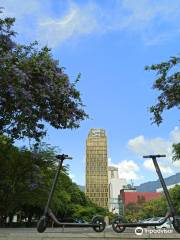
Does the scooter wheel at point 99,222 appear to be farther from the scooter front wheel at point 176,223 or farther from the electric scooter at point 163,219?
the scooter front wheel at point 176,223

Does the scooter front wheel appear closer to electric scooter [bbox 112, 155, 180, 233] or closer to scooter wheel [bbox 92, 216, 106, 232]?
electric scooter [bbox 112, 155, 180, 233]

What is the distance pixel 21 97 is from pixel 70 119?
5.24 feet

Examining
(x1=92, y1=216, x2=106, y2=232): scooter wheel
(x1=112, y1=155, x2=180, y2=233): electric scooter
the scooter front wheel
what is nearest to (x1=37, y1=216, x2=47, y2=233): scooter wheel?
(x1=92, y1=216, x2=106, y2=232): scooter wheel

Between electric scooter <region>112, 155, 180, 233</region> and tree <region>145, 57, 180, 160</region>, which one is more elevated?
tree <region>145, 57, 180, 160</region>

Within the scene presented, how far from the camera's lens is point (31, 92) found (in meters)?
9.70

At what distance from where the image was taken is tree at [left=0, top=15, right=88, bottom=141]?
913 centimetres

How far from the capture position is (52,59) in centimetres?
1025

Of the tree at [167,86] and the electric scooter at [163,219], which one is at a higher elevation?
the tree at [167,86]

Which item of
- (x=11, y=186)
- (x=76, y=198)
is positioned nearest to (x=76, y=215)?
(x=76, y=198)

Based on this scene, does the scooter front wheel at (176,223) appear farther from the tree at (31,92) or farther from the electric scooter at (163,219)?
the tree at (31,92)

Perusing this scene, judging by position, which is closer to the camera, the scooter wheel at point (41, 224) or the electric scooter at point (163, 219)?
the electric scooter at point (163, 219)

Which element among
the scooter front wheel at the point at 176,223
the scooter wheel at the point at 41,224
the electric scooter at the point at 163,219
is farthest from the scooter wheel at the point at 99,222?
the scooter front wheel at the point at 176,223

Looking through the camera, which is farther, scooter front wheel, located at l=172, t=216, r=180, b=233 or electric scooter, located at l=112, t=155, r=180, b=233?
electric scooter, located at l=112, t=155, r=180, b=233

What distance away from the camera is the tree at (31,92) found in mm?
9133
